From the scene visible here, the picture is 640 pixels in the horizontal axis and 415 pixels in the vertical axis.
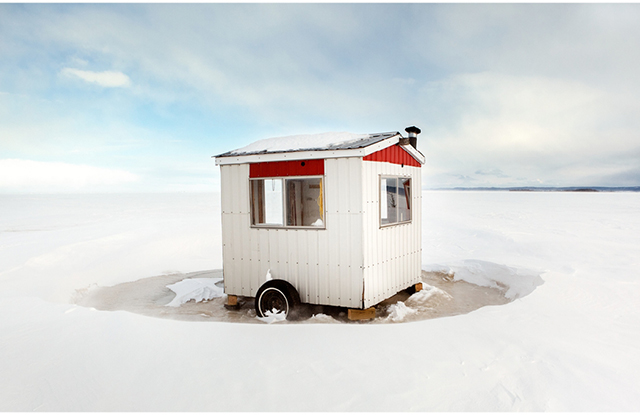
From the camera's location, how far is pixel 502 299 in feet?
25.2

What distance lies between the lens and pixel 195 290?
27.0 ft

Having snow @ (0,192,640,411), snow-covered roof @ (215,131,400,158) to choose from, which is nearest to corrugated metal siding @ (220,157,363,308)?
snow-covered roof @ (215,131,400,158)

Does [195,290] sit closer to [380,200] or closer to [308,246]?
[308,246]

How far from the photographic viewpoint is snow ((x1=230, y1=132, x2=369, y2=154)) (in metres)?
6.35

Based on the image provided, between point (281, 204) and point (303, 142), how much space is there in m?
1.19

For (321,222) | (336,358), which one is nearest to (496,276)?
(321,222)

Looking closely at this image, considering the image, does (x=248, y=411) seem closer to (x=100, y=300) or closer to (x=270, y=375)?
(x=270, y=375)

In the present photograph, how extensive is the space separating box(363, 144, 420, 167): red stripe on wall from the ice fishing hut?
0.02 meters

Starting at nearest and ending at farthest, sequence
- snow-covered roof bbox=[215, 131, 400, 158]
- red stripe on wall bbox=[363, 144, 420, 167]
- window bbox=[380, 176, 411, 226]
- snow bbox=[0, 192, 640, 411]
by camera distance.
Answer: snow bbox=[0, 192, 640, 411] → snow-covered roof bbox=[215, 131, 400, 158] → red stripe on wall bbox=[363, 144, 420, 167] → window bbox=[380, 176, 411, 226]

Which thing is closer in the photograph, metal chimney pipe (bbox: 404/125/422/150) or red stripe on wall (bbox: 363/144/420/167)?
red stripe on wall (bbox: 363/144/420/167)

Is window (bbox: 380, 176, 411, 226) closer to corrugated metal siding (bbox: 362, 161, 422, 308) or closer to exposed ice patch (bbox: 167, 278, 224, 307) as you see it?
corrugated metal siding (bbox: 362, 161, 422, 308)

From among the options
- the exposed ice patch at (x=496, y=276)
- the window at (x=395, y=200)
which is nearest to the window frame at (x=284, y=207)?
the window at (x=395, y=200)

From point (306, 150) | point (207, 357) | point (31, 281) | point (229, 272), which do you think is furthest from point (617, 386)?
point (31, 281)

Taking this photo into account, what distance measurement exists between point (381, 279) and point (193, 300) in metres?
4.07
